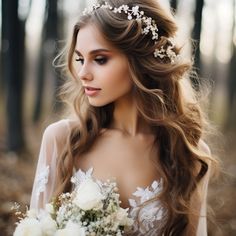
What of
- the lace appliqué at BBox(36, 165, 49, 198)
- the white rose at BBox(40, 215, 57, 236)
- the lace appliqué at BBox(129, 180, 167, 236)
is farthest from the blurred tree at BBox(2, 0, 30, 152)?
the white rose at BBox(40, 215, 57, 236)

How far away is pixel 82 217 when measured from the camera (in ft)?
6.93

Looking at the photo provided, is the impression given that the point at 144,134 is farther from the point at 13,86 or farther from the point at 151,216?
the point at 13,86

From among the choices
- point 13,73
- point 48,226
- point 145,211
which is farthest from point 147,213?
point 13,73

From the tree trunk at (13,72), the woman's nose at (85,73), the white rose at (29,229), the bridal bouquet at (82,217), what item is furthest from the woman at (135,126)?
the tree trunk at (13,72)

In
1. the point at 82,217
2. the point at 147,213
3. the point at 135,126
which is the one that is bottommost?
the point at 82,217

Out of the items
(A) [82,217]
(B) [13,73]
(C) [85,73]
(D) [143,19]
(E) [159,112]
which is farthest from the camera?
(B) [13,73]

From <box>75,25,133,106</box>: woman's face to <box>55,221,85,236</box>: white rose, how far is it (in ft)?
2.57

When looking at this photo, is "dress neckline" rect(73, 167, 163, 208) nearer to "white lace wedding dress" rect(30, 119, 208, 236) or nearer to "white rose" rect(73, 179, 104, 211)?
"white lace wedding dress" rect(30, 119, 208, 236)

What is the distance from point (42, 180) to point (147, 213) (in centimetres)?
67

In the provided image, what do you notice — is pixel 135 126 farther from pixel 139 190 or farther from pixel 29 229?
pixel 29 229

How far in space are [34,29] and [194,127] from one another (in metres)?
11.7

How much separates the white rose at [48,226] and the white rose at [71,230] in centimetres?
5

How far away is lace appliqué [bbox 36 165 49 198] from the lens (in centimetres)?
272

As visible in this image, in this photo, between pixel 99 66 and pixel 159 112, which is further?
pixel 159 112
